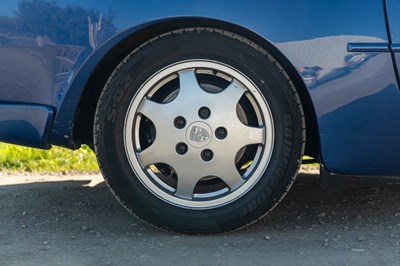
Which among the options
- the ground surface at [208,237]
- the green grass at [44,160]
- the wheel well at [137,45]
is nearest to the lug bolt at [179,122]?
the wheel well at [137,45]

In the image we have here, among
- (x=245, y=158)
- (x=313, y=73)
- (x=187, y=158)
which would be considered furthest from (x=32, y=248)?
(x=313, y=73)

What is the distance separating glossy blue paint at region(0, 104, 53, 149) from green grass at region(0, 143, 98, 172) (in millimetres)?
1732

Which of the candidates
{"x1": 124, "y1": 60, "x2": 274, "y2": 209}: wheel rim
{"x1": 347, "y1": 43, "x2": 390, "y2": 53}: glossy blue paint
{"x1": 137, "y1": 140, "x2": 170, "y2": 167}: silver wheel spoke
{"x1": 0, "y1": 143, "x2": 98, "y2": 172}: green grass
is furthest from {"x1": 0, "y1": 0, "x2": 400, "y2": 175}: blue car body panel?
{"x1": 0, "y1": 143, "x2": 98, "y2": 172}: green grass

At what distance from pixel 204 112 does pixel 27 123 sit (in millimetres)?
870

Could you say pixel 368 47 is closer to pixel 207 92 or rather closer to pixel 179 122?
pixel 207 92

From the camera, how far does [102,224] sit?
3391mm

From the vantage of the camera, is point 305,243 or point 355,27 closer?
point 355,27

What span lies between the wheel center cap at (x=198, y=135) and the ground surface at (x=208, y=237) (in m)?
0.49

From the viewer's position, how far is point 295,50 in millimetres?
Answer: 2881

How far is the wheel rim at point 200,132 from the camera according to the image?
9.84 ft

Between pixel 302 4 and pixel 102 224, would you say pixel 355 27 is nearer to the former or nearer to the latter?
pixel 302 4

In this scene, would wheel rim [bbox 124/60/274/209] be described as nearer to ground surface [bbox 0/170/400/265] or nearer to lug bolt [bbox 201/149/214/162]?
lug bolt [bbox 201/149/214/162]

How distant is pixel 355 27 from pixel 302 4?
0.27 metres

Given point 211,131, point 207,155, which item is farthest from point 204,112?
point 207,155
